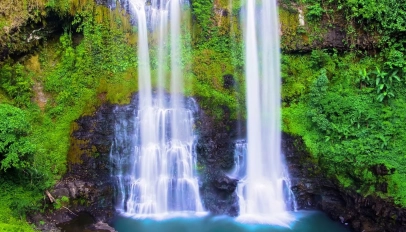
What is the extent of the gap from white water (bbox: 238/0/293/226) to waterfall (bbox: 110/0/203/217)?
181cm

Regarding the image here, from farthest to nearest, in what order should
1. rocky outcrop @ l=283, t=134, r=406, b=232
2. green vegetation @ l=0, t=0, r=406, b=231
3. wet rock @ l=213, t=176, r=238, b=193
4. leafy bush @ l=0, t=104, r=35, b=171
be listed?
1. wet rock @ l=213, t=176, r=238, b=193
2. green vegetation @ l=0, t=0, r=406, b=231
3. rocky outcrop @ l=283, t=134, r=406, b=232
4. leafy bush @ l=0, t=104, r=35, b=171

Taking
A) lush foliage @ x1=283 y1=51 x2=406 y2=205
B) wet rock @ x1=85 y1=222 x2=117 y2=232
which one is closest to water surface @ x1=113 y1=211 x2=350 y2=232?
wet rock @ x1=85 y1=222 x2=117 y2=232

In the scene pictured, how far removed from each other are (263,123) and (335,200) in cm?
331

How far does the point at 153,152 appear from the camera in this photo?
42.0ft

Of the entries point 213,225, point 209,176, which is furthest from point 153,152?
point 213,225

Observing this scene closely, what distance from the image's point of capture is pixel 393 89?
488 inches

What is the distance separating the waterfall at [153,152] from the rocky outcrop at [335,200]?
3.26 metres

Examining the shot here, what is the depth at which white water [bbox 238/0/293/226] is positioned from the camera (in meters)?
12.6

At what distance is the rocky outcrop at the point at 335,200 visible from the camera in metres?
11.1

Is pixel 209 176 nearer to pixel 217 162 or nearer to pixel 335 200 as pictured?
pixel 217 162

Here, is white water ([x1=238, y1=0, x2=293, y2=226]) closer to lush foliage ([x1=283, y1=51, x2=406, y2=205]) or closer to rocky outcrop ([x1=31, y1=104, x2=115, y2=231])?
lush foliage ([x1=283, y1=51, x2=406, y2=205])

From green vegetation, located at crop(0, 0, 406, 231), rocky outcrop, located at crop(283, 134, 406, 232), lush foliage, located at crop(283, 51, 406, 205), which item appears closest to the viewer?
rocky outcrop, located at crop(283, 134, 406, 232)

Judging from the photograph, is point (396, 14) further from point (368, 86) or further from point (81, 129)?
point (81, 129)

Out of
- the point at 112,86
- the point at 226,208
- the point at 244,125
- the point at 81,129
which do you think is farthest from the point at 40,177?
the point at 244,125
